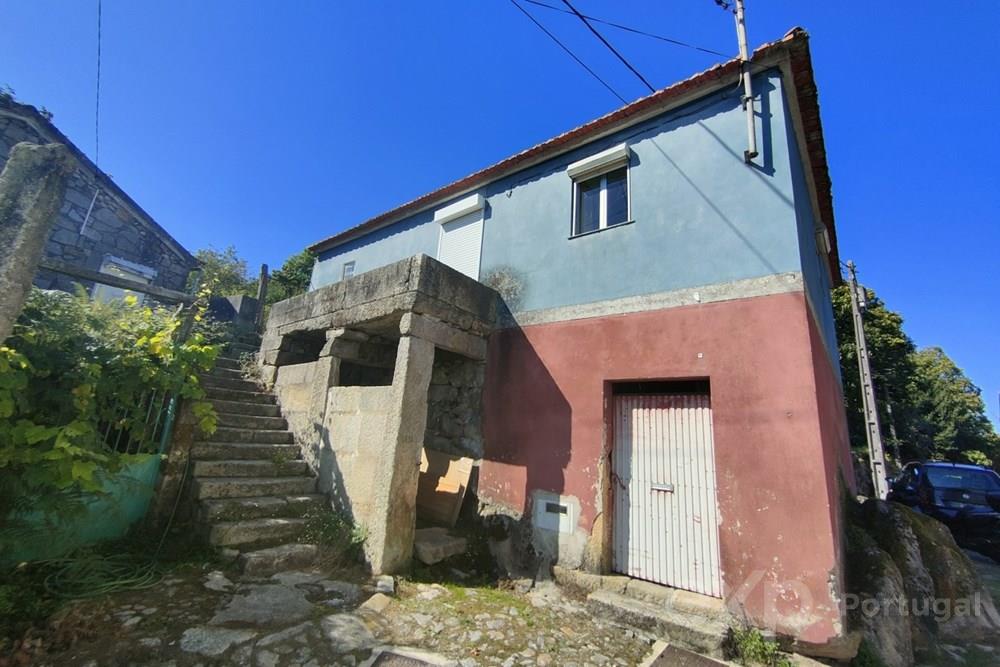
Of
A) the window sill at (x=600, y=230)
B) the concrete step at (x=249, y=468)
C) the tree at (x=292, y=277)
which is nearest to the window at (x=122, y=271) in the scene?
the concrete step at (x=249, y=468)

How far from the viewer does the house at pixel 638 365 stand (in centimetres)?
387

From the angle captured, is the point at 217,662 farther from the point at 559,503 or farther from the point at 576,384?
the point at 576,384

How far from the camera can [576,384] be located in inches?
204

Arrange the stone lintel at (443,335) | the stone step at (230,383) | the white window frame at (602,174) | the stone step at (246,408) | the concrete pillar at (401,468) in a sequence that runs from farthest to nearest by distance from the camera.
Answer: the stone step at (230,383) → the stone step at (246,408) → the white window frame at (602,174) → the stone lintel at (443,335) → the concrete pillar at (401,468)

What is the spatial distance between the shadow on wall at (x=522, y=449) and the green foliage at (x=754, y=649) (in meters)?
1.73

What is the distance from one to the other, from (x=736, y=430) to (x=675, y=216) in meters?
2.57

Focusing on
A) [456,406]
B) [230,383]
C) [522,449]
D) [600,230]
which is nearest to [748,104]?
[600,230]

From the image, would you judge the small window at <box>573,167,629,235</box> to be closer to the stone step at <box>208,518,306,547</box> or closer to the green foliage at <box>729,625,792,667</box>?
the green foliage at <box>729,625,792,667</box>

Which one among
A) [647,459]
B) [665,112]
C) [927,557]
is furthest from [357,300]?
[927,557]

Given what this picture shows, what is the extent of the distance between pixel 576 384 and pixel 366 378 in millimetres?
4296

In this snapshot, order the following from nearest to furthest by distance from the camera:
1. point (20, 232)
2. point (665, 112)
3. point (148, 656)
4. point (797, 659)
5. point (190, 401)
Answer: point (148, 656) < point (20, 232) < point (797, 659) < point (190, 401) < point (665, 112)

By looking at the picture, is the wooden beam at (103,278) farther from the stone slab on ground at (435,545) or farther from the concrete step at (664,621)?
the concrete step at (664,621)

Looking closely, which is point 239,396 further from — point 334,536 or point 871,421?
point 871,421

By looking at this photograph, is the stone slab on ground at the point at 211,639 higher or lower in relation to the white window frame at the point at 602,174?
lower
